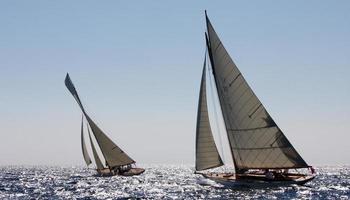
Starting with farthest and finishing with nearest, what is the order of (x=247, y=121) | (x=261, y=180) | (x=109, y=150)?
(x=109, y=150), (x=261, y=180), (x=247, y=121)

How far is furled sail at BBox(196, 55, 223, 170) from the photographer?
51.6 meters

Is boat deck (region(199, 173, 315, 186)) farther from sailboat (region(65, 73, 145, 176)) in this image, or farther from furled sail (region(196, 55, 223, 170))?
sailboat (region(65, 73, 145, 176))

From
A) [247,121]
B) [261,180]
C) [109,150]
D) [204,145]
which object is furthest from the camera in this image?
[109,150]

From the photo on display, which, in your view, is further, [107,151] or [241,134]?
[107,151]

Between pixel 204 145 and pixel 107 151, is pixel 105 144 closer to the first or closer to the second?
pixel 107 151

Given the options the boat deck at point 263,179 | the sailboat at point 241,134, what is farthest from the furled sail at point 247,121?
the boat deck at point 263,179

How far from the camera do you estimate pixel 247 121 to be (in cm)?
5028

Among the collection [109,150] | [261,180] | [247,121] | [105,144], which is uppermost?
[247,121]

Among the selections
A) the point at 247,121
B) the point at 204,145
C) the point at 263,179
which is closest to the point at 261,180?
the point at 263,179

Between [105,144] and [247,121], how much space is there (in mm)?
36552

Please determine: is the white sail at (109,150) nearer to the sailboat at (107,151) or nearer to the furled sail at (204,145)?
the sailboat at (107,151)

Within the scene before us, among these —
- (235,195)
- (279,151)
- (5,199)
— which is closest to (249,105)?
(279,151)

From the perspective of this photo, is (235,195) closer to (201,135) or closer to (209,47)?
(201,135)

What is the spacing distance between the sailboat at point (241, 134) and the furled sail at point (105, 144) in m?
32.1
